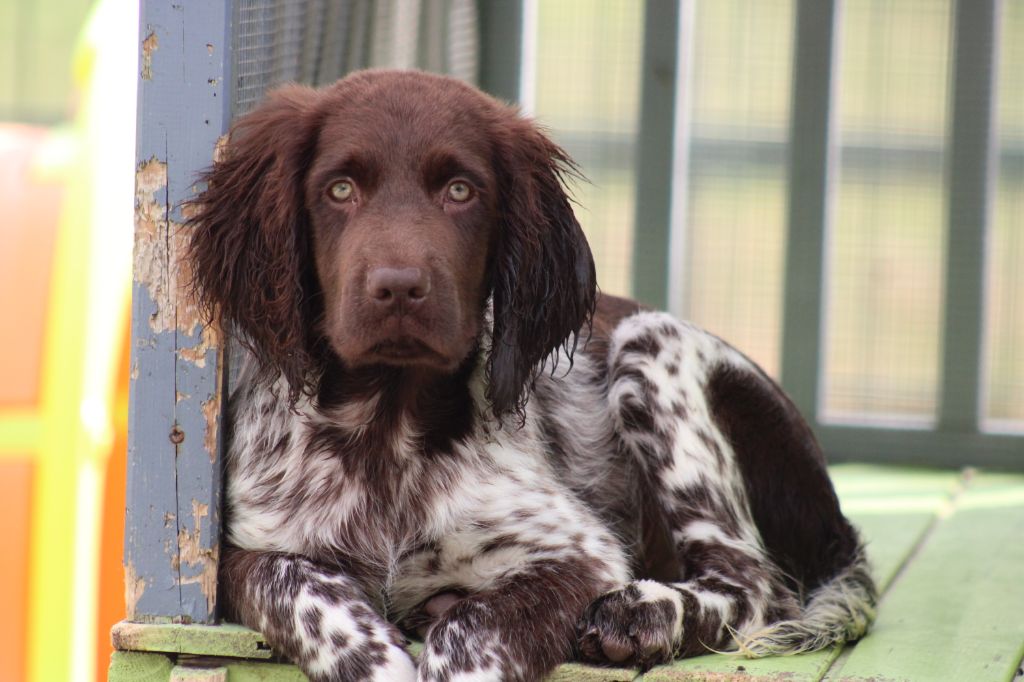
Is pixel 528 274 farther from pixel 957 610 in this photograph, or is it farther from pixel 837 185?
pixel 837 185

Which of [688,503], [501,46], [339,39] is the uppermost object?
[501,46]

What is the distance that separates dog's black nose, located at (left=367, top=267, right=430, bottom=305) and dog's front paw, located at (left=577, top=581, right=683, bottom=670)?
722 millimetres

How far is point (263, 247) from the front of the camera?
280 cm

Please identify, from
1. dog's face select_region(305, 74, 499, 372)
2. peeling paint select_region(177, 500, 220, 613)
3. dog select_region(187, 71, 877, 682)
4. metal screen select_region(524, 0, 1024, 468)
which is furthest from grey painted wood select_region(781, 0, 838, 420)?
peeling paint select_region(177, 500, 220, 613)

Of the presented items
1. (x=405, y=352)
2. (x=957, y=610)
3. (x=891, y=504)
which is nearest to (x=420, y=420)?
(x=405, y=352)

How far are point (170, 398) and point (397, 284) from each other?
596 mm

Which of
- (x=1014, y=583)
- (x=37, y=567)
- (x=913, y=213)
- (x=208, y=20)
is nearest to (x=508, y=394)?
(x=208, y=20)

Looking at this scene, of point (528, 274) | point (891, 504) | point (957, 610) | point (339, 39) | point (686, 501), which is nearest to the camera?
point (528, 274)

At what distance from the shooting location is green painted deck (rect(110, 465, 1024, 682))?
2.70 metres

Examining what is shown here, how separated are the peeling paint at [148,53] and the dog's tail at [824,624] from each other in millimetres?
1618

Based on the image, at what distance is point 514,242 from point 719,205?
3.10 meters

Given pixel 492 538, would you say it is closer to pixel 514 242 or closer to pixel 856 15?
pixel 514 242

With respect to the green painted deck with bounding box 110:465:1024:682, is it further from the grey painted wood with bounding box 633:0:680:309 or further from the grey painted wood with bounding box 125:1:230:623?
the grey painted wood with bounding box 633:0:680:309

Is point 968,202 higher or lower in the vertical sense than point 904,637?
higher
